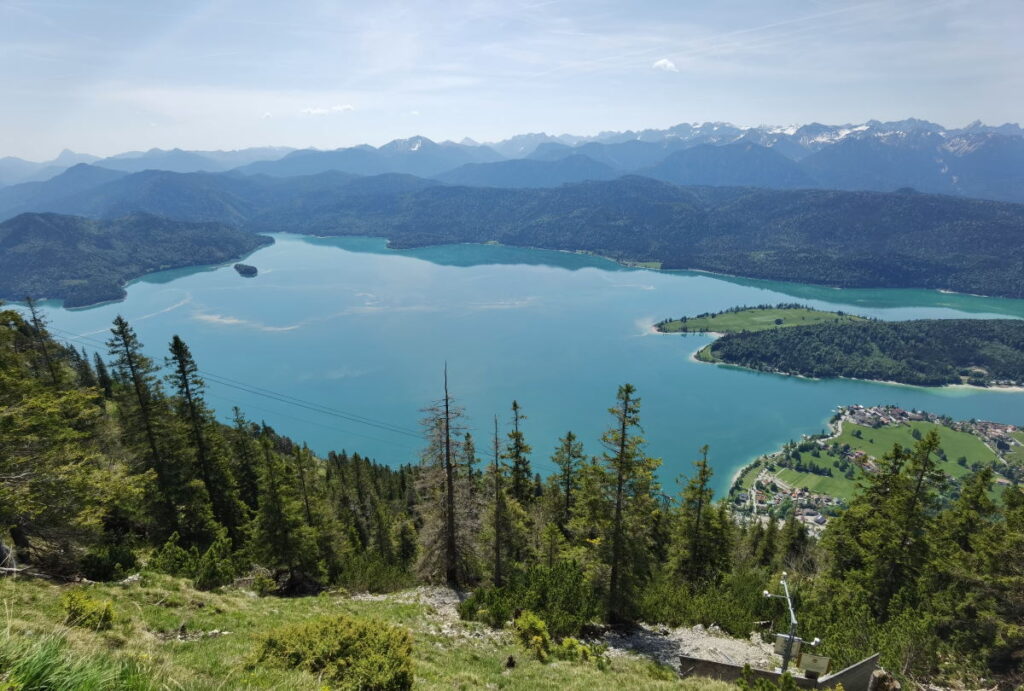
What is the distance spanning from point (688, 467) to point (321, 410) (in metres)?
88.3

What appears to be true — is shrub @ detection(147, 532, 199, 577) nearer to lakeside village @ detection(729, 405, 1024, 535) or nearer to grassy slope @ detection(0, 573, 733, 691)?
grassy slope @ detection(0, 573, 733, 691)

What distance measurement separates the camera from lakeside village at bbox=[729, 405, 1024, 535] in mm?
95300

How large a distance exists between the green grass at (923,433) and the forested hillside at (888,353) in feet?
154

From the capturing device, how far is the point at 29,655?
3736mm

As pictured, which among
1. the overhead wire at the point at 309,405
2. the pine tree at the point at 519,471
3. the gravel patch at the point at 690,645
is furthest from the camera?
the overhead wire at the point at 309,405

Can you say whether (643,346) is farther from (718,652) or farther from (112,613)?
(112,613)

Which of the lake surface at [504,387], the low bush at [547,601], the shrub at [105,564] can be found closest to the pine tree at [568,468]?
the low bush at [547,601]

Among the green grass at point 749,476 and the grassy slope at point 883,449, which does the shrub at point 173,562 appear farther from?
the grassy slope at point 883,449

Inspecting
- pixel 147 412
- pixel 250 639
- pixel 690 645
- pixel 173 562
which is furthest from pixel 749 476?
pixel 250 639

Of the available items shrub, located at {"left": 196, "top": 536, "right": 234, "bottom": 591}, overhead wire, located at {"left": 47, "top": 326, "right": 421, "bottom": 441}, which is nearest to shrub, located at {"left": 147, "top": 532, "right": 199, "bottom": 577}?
A: shrub, located at {"left": 196, "top": 536, "right": 234, "bottom": 591}

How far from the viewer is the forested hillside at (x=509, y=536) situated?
16188 mm

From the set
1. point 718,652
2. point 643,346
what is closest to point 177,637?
point 718,652

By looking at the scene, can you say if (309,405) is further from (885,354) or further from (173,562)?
(885,354)

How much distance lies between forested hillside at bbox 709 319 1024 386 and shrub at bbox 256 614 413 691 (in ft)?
604
